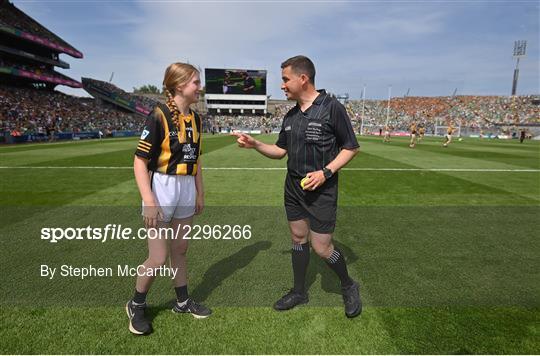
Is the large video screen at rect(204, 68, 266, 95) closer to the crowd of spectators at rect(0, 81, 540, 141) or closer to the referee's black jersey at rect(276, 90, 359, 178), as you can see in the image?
the crowd of spectators at rect(0, 81, 540, 141)

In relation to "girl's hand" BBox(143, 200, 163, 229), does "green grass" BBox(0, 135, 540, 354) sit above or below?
below

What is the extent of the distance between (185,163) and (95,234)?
3370 millimetres

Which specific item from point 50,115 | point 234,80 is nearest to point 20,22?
point 50,115

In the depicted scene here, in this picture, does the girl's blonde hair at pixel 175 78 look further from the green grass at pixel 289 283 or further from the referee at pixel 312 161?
the green grass at pixel 289 283

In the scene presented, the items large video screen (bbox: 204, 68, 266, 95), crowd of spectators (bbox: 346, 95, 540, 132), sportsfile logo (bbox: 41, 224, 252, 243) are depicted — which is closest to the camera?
sportsfile logo (bbox: 41, 224, 252, 243)

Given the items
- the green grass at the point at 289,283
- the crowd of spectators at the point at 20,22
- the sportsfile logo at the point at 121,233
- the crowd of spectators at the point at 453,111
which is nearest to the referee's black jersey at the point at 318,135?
the green grass at the point at 289,283

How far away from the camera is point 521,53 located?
75938 mm

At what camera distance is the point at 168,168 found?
2570mm

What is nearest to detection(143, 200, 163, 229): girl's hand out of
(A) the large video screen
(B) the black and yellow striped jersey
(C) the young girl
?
(C) the young girl

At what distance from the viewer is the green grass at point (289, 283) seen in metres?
2.58

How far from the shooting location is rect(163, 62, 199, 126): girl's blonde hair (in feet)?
8.21

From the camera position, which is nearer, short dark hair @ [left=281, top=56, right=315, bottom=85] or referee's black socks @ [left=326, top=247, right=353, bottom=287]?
short dark hair @ [left=281, top=56, right=315, bottom=85]

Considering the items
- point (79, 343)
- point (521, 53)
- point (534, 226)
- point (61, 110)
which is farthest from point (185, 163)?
point (521, 53)

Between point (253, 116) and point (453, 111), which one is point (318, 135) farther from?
point (453, 111)
